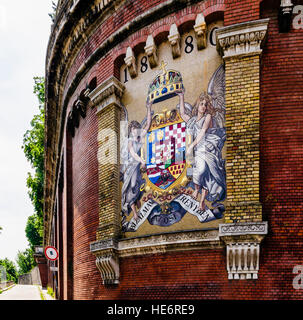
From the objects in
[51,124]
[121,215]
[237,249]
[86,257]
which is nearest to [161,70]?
[121,215]

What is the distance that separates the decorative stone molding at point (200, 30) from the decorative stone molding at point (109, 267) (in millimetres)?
5415

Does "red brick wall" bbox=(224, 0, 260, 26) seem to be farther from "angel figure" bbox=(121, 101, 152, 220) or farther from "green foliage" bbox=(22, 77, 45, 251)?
"green foliage" bbox=(22, 77, 45, 251)

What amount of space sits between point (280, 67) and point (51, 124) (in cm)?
1466

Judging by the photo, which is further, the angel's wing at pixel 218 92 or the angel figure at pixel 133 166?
the angel figure at pixel 133 166

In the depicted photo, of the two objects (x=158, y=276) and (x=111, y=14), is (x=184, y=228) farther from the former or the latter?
(x=111, y=14)

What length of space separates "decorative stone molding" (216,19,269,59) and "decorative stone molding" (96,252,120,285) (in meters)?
5.43

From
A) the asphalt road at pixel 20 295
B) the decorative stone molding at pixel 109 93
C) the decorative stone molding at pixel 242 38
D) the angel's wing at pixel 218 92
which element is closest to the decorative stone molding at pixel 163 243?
the angel's wing at pixel 218 92

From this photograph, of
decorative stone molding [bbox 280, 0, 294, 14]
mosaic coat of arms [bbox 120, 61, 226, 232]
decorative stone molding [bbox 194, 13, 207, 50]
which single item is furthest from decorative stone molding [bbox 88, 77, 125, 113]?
Answer: decorative stone molding [bbox 280, 0, 294, 14]

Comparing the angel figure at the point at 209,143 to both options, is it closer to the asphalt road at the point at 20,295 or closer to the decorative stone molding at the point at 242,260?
the decorative stone molding at the point at 242,260

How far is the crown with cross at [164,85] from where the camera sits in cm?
1039

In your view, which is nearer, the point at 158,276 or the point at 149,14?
the point at 158,276

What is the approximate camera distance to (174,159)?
33.1ft

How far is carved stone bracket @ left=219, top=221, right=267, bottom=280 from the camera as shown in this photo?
848 cm

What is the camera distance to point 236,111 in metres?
9.23
